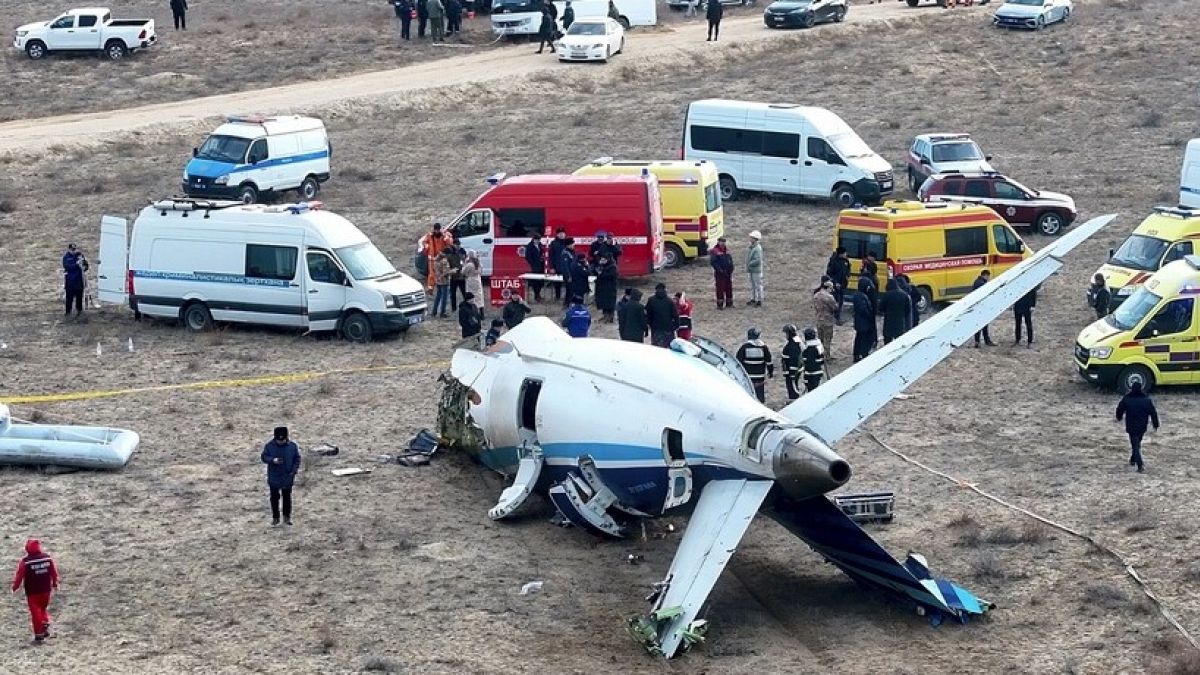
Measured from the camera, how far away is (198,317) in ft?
110

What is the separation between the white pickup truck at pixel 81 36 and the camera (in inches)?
2279

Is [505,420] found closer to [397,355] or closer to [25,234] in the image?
[397,355]

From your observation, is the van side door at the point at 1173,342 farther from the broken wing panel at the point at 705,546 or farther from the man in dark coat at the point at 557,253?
the broken wing panel at the point at 705,546

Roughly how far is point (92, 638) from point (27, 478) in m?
5.98

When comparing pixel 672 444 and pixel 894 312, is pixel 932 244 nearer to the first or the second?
pixel 894 312

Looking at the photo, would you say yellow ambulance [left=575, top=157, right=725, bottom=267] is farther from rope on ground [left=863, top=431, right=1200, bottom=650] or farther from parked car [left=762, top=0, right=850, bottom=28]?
parked car [left=762, top=0, right=850, bottom=28]

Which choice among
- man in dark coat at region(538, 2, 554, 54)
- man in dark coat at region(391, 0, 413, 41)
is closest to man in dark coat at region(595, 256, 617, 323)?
man in dark coat at region(538, 2, 554, 54)

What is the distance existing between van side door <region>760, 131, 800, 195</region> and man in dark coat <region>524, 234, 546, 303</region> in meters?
9.45

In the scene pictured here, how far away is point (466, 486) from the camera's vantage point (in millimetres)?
24875

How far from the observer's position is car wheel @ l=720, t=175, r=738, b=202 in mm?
44000

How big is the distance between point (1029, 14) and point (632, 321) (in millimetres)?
36326

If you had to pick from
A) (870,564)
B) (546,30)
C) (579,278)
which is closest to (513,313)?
(579,278)

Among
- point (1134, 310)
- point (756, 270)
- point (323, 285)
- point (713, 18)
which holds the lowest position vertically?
point (756, 270)

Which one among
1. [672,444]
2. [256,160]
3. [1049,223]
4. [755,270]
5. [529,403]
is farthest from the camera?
[256,160]
